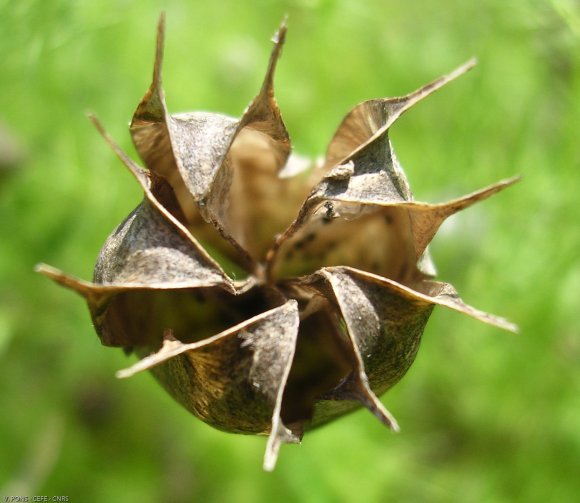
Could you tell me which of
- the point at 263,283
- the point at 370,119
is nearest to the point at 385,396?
the point at 263,283

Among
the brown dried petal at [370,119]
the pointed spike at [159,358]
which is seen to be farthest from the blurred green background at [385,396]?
the pointed spike at [159,358]

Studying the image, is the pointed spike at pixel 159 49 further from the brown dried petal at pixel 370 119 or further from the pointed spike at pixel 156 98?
the brown dried petal at pixel 370 119

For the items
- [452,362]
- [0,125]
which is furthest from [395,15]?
[0,125]

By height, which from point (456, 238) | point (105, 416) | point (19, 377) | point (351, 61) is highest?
point (351, 61)

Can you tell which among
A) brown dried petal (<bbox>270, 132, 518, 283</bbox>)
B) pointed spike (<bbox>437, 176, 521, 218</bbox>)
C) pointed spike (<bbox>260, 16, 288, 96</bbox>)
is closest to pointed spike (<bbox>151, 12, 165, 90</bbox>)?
pointed spike (<bbox>260, 16, 288, 96</bbox>)

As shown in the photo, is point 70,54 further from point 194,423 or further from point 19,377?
point 194,423

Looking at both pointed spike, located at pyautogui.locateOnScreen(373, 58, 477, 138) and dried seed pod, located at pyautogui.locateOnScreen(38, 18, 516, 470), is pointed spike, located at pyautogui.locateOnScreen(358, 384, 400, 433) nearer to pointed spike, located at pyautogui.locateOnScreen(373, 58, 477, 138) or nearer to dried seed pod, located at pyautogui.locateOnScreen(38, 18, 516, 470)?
dried seed pod, located at pyautogui.locateOnScreen(38, 18, 516, 470)

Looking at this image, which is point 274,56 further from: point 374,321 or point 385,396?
point 385,396
